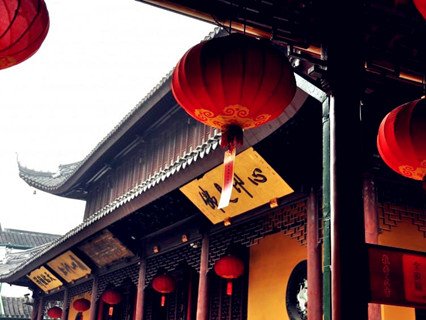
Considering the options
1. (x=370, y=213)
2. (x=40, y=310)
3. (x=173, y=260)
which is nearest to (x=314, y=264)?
(x=370, y=213)

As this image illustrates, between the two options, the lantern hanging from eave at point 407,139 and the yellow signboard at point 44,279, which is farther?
the yellow signboard at point 44,279

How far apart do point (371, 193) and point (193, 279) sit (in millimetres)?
4737

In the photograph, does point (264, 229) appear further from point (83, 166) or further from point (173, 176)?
point (83, 166)

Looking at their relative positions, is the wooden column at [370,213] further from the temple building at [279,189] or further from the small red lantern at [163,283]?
the small red lantern at [163,283]

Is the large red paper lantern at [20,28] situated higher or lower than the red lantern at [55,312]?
lower

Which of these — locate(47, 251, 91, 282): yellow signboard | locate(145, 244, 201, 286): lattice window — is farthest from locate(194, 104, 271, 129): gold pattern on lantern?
locate(47, 251, 91, 282): yellow signboard

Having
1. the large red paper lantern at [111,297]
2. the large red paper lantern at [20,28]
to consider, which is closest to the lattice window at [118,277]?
the large red paper lantern at [111,297]

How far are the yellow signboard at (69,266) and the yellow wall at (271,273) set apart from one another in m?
5.65

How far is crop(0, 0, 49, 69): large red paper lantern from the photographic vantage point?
2922 mm

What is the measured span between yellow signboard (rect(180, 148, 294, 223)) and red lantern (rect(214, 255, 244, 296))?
1.73 feet

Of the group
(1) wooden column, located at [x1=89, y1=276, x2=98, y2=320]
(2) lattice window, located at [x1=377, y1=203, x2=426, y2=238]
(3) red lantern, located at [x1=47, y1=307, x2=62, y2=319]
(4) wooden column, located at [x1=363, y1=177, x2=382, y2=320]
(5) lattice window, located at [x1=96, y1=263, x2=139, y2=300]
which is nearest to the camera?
(4) wooden column, located at [x1=363, y1=177, x2=382, y2=320]

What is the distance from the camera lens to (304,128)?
5.29 m

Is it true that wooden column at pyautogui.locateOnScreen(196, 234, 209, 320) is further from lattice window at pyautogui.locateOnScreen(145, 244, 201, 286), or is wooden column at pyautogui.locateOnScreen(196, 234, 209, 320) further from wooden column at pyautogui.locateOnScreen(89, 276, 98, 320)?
wooden column at pyautogui.locateOnScreen(89, 276, 98, 320)

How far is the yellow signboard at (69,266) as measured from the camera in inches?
489
